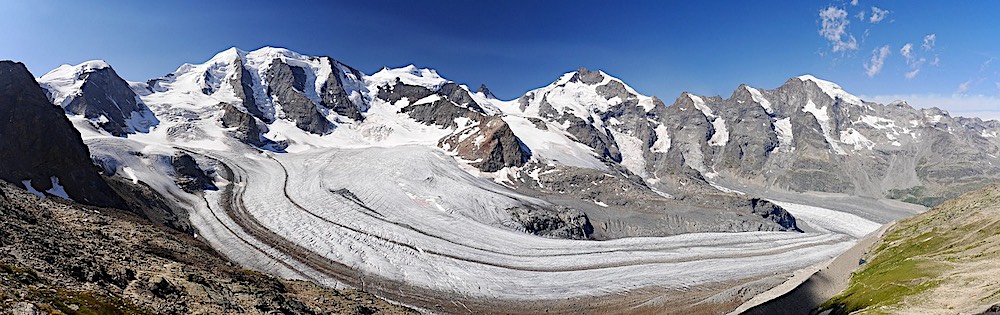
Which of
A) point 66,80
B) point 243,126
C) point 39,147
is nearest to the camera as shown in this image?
point 39,147

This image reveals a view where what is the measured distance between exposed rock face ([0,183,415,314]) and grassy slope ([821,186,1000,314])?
116 ft

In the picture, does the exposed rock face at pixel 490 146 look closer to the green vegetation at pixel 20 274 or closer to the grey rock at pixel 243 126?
the grey rock at pixel 243 126

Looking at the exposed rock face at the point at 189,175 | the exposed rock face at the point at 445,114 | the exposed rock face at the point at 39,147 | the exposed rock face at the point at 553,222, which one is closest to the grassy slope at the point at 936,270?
the exposed rock face at the point at 553,222

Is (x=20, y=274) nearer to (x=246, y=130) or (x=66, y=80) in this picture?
(x=246, y=130)

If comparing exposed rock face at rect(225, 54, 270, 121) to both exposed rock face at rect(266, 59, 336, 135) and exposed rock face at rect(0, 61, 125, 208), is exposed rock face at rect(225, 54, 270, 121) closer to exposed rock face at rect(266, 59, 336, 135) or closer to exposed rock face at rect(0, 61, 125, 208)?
exposed rock face at rect(266, 59, 336, 135)

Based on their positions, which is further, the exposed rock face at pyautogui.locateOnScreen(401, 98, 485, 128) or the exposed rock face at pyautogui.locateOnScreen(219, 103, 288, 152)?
the exposed rock face at pyautogui.locateOnScreen(401, 98, 485, 128)

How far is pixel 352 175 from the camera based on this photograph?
111 metres

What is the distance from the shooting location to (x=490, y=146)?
13850 centimetres

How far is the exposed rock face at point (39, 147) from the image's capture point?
50.3m

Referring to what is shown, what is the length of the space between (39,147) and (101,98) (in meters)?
112

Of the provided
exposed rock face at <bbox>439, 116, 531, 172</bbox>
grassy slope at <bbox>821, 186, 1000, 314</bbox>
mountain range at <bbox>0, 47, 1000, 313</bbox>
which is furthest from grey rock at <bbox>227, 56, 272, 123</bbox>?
grassy slope at <bbox>821, 186, 1000, 314</bbox>

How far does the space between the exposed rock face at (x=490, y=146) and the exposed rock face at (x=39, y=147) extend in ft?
284

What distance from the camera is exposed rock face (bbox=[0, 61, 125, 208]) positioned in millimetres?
50281

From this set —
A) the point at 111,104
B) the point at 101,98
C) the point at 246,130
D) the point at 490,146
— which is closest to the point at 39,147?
the point at 246,130
